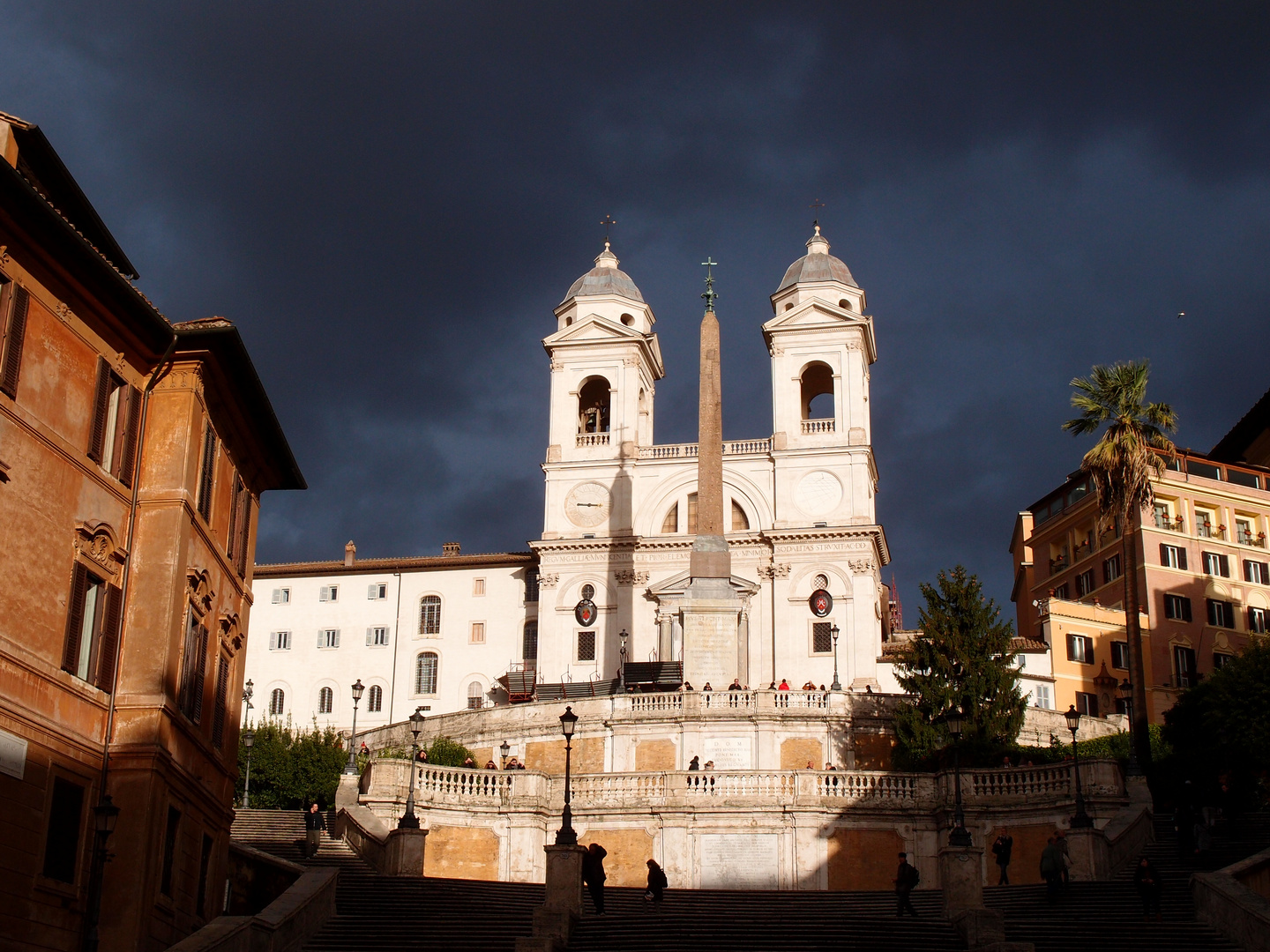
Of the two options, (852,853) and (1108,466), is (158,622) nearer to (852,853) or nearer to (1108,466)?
(852,853)

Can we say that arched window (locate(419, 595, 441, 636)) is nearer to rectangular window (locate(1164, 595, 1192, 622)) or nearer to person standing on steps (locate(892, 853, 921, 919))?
rectangular window (locate(1164, 595, 1192, 622))

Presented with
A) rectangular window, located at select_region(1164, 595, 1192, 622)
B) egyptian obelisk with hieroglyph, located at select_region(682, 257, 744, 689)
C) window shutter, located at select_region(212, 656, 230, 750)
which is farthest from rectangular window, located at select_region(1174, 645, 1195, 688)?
window shutter, located at select_region(212, 656, 230, 750)

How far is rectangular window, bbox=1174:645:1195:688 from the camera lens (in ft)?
239

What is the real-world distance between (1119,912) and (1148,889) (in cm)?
102

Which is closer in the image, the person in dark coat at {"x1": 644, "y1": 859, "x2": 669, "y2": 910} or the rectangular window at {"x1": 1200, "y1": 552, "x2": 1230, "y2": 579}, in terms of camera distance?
the person in dark coat at {"x1": 644, "y1": 859, "x2": 669, "y2": 910}

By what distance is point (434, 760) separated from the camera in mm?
49688

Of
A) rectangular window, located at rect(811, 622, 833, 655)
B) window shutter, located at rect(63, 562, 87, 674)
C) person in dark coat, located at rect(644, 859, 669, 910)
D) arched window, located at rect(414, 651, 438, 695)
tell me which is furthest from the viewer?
arched window, located at rect(414, 651, 438, 695)

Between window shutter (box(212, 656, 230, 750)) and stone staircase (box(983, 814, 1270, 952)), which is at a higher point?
window shutter (box(212, 656, 230, 750))

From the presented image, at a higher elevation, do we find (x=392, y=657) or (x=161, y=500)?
(x=392, y=657)

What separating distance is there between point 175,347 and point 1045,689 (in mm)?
52552

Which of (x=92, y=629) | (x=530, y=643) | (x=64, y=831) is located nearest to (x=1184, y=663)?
(x=530, y=643)

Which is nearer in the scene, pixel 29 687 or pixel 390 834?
pixel 29 687

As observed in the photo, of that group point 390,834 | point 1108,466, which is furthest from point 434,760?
point 1108,466

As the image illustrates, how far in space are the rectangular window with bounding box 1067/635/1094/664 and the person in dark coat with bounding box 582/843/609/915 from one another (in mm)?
46693
